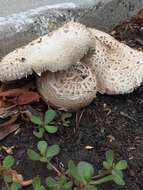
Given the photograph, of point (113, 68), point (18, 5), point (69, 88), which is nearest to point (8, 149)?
point (69, 88)

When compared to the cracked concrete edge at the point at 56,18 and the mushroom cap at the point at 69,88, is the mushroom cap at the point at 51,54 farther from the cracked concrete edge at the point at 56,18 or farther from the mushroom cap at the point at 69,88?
the cracked concrete edge at the point at 56,18

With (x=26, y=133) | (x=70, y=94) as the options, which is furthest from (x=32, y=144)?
(x=70, y=94)

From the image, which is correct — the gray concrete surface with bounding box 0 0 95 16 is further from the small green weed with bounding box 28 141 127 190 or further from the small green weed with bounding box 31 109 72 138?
the small green weed with bounding box 28 141 127 190

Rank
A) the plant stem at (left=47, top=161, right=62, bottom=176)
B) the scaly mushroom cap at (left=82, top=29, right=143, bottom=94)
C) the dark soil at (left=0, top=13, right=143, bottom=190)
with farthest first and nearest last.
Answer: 1. the scaly mushroom cap at (left=82, top=29, right=143, bottom=94)
2. the dark soil at (left=0, top=13, right=143, bottom=190)
3. the plant stem at (left=47, top=161, right=62, bottom=176)

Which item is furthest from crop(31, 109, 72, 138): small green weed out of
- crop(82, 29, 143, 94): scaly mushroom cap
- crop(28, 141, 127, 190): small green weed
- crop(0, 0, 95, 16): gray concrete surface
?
crop(0, 0, 95, 16): gray concrete surface

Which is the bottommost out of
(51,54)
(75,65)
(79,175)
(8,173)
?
(8,173)

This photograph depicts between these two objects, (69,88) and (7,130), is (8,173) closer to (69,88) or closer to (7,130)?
(7,130)
